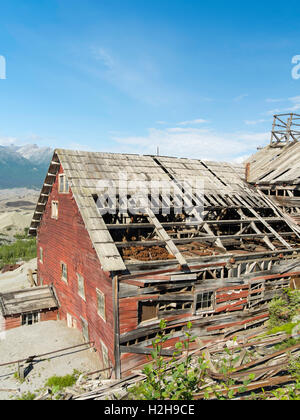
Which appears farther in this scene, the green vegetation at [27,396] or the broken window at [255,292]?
the broken window at [255,292]

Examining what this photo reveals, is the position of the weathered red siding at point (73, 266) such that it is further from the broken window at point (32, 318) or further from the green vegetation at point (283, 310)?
the green vegetation at point (283, 310)

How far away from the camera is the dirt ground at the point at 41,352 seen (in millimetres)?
12930

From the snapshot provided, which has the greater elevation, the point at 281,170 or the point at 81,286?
the point at 281,170

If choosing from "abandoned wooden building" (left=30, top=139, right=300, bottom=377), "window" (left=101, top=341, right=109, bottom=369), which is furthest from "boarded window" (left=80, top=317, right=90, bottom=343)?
"window" (left=101, top=341, right=109, bottom=369)

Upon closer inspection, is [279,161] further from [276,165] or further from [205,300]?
[205,300]

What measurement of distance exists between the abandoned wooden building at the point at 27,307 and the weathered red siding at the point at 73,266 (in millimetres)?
858

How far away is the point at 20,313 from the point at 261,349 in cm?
1633

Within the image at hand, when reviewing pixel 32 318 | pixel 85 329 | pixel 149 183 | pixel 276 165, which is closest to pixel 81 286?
pixel 85 329

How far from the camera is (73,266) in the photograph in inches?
692

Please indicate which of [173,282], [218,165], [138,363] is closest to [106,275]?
[173,282]

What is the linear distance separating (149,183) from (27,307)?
12953 millimetres

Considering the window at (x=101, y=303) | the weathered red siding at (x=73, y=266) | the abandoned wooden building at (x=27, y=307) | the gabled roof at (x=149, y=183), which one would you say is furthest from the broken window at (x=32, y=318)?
the window at (x=101, y=303)

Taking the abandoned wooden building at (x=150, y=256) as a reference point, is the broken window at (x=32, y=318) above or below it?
below
